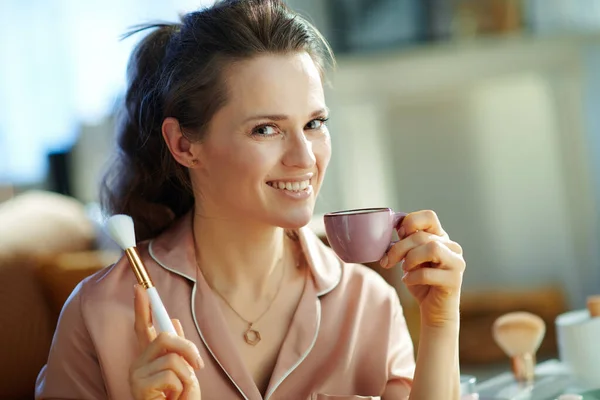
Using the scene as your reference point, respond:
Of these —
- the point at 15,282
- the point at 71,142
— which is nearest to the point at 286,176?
the point at 15,282

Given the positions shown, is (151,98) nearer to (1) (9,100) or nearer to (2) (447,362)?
(2) (447,362)

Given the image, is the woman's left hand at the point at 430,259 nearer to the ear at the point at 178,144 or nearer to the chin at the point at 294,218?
the chin at the point at 294,218

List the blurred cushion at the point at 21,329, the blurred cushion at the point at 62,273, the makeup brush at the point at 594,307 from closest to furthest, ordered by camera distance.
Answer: the makeup brush at the point at 594,307 < the blurred cushion at the point at 21,329 < the blurred cushion at the point at 62,273

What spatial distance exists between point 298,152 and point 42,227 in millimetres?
1308

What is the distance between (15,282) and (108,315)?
729 millimetres

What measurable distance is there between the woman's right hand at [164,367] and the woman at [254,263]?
0.16m

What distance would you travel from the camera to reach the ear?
1441 millimetres

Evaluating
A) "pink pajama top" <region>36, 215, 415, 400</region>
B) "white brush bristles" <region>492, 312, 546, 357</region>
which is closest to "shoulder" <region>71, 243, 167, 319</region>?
"pink pajama top" <region>36, 215, 415, 400</region>

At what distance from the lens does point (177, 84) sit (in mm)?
1432

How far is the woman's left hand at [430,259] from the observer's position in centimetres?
120

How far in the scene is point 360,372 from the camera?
1.47m

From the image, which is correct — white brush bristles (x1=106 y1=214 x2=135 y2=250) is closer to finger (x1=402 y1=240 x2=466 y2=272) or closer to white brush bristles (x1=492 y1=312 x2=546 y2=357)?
finger (x1=402 y1=240 x2=466 y2=272)

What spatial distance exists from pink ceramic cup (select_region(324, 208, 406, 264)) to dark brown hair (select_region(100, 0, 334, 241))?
329 mm

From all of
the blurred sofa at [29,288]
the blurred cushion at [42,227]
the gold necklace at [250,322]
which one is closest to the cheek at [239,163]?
the gold necklace at [250,322]
